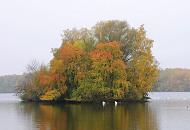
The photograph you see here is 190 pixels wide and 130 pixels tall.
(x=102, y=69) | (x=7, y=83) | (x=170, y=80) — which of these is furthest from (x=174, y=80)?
(x=102, y=69)

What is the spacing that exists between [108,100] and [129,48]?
1106 centimetres

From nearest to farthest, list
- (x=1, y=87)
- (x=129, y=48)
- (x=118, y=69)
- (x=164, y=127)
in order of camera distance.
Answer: (x=164, y=127), (x=118, y=69), (x=129, y=48), (x=1, y=87)

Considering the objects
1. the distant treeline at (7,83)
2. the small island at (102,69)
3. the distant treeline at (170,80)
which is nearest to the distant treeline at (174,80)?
the distant treeline at (170,80)

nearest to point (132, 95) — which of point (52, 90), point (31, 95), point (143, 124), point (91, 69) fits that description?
point (91, 69)

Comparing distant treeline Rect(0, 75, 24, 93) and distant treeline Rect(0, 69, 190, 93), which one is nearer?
distant treeline Rect(0, 69, 190, 93)

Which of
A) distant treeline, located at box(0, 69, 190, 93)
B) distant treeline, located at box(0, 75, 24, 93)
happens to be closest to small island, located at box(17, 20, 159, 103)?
distant treeline, located at box(0, 69, 190, 93)

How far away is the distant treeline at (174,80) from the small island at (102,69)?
311ft

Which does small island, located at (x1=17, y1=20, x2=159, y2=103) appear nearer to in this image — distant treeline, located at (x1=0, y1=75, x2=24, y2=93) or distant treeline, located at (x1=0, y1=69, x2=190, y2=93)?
distant treeline, located at (x1=0, y1=69, x2=190, y2=93)

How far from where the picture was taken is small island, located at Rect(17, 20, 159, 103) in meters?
72.5

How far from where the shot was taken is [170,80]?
176375 mm

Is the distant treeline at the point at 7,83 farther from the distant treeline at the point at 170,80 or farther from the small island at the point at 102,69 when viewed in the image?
the small island at the point at 102,69

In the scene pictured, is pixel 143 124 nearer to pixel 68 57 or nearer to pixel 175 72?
pixel 68 57

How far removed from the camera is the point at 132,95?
75.4 meters

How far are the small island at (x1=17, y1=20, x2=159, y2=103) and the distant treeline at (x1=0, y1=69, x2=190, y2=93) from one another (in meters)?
94.5
